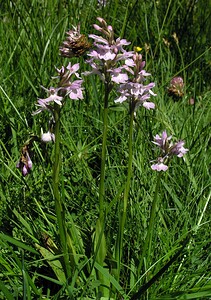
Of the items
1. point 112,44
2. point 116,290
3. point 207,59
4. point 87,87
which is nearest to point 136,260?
point 116,290

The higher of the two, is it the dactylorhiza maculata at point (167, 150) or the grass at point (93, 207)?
the dactylorhiza maculata at point (167, 150)

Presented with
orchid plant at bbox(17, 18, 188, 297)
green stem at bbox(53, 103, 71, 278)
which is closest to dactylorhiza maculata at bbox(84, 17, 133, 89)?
orchid plant at bbox(17, 18, 188, 297)

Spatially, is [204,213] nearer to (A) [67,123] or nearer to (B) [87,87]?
(A) [67,123]

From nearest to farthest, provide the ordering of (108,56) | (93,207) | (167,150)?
(108,56)
(167,150)
(93,207)

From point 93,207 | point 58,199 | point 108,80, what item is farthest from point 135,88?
point 93,207

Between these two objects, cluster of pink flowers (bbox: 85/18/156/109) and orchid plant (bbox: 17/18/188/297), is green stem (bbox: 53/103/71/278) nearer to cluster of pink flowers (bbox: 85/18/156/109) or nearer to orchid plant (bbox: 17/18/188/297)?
orchid plant (bbox: 17/18/188/297)

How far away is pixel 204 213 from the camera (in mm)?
1470

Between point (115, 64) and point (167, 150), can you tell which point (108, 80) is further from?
point (167, 150)

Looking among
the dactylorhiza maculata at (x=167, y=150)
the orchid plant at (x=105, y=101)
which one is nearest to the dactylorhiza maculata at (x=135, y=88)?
the orchid plant at (x=105, y=101)

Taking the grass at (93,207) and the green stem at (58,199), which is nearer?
the green stem at (58,199)

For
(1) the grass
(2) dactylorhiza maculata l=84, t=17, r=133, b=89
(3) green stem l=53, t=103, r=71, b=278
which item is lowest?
(1) the grass

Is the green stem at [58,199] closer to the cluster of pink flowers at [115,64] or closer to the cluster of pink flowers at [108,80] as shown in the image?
the cluster of pink flowers at [108,80]

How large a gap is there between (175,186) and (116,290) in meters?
0.47

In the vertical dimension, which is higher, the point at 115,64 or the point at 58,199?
the point at 115,64
